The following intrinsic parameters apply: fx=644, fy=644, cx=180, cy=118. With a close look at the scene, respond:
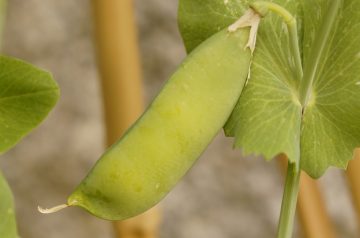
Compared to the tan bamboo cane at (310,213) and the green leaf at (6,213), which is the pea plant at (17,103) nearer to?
the green leaf at (6,213)

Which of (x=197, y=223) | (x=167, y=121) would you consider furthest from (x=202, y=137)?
(x=197, y=223)

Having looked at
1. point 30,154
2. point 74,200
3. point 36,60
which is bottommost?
point 30,154

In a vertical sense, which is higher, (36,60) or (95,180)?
(95,180)

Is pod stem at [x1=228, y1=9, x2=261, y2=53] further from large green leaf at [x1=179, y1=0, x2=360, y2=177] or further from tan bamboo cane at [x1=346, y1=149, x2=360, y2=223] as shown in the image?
tan bamboo cane at [x1=346, y1=149, x2=360, y2=223]

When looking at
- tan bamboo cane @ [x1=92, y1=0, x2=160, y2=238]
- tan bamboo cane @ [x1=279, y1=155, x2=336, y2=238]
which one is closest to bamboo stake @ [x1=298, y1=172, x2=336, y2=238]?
tan bamboo cane @ [x1=279, y1=155, x2=336, y2=238]

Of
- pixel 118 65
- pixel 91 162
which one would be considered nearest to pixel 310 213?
pixel 118 65

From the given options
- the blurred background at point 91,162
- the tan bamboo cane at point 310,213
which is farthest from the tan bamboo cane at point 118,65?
the blurred background at point 91,162

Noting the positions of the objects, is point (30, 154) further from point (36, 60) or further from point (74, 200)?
point (74, 200)
